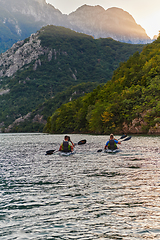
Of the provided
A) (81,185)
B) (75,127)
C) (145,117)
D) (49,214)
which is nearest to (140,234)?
(49,214)

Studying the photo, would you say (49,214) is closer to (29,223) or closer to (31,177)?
(29,223)

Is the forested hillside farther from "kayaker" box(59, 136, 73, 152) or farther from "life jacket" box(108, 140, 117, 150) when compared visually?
"kayaker" box(59, 136, 73, 152)

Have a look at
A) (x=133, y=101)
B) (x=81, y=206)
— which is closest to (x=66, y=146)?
(x=81, y=206)

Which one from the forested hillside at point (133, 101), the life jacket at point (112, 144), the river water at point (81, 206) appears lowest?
the river water at point (81, 206)

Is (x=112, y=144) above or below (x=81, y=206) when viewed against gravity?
above

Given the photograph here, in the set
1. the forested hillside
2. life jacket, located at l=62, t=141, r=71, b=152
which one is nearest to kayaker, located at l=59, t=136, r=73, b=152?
life jacket, located at l=62, t=141, r=71, b=152

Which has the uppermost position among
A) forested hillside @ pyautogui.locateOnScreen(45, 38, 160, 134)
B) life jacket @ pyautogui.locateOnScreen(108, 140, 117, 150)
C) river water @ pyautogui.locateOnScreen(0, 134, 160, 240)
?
forested hillside @ pyautogui.locateOnScreen(45, 38, 160, 134)

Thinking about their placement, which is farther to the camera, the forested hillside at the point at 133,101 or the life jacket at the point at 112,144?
the forested hillside at the point at 133,101

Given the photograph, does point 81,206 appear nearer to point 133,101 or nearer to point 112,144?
point 112,144

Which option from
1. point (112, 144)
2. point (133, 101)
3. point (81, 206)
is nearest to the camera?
point (81, 206)

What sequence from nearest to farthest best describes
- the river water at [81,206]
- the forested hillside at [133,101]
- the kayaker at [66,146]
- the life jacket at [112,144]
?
1. the river water at [81,206]
2. the kayaker at [66,146]
3. the life jacket at [112,144]
4. the forested hillside at [133,101]

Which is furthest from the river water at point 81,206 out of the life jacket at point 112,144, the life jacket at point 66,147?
the life jacket at point 112,144

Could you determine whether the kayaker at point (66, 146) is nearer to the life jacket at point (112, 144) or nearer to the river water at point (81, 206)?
the life jacket at point (112, 144)

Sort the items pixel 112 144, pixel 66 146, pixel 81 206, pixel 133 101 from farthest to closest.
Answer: pixel 133 101 → pixel 112 144 → pixel 66 146 → pixel 81 206
